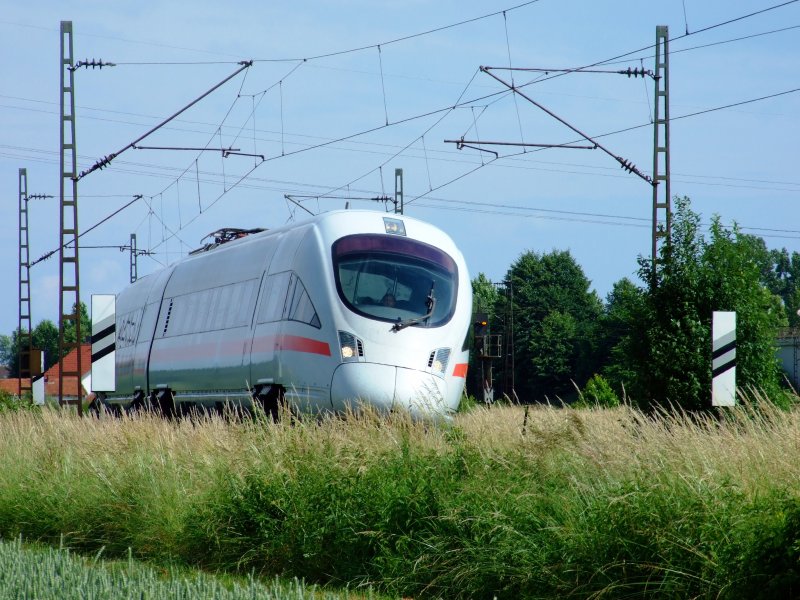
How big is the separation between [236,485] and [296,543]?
1177 millimetres

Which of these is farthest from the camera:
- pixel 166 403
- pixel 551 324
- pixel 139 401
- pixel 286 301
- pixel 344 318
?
pixel 551 324

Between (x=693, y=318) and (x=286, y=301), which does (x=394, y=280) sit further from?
(x=693, y=318)

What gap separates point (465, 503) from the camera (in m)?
8.86

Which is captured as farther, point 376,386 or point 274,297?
point 274,297

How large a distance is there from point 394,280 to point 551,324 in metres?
75.4

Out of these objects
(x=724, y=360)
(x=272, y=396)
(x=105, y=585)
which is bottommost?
(x=105, y=585)

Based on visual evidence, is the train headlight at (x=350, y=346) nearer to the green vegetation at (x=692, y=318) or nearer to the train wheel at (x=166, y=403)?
the green vegetation at (x=692, y=318)

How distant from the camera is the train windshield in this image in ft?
55.2

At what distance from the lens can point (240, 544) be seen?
34.1ft

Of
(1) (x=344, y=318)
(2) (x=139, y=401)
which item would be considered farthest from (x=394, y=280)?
(2) (x=139, y=401)

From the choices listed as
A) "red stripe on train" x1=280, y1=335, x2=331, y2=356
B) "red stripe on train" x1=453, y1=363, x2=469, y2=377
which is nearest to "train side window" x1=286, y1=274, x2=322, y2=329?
"red stripe on train" x1=280, y1=335, x2=331, y2=356

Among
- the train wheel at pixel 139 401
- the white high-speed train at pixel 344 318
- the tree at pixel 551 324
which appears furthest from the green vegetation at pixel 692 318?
the tree at pixel 551 324

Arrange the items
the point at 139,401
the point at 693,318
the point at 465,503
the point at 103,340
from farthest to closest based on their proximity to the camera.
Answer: the point at 139,401
the point at 103,340
the point at 693,318
the point at 465,503

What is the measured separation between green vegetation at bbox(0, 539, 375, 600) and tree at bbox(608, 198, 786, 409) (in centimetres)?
1152
